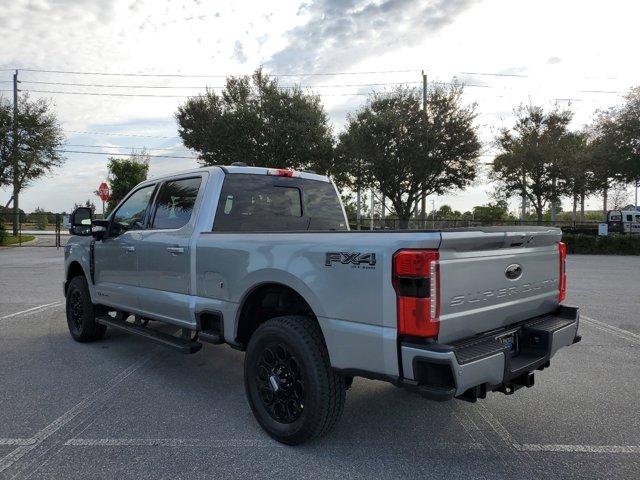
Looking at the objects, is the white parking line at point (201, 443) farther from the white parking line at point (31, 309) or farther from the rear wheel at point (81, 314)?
the white parking line at point (31, 309)

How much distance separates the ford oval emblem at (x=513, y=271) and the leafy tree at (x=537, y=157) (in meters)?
29.3

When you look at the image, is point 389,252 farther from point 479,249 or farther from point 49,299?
point 49,299

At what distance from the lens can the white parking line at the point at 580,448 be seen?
3.33 m

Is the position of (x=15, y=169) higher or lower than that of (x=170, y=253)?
higher

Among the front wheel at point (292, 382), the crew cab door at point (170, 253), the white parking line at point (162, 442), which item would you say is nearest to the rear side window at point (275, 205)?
the crew cab door at point (170, 253)

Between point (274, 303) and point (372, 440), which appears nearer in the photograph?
point (372, 440)

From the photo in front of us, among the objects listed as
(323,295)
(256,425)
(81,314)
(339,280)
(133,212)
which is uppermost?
(133,212)

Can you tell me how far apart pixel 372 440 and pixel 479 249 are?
154 cm

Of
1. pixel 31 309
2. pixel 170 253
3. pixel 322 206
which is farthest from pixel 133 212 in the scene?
pixel 31 309

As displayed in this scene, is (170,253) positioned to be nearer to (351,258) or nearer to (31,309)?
(351,258)

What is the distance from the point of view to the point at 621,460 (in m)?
3.20

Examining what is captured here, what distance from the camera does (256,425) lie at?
12.5 ft

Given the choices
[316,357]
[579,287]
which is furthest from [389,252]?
[579,287]

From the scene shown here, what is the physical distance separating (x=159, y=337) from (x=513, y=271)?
3113 mm
